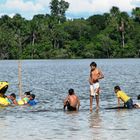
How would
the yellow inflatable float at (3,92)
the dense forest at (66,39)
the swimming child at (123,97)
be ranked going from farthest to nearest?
the dense forest at (66,39) → the yellow inflatable float at (3,92) → the swimming child at (123,97)

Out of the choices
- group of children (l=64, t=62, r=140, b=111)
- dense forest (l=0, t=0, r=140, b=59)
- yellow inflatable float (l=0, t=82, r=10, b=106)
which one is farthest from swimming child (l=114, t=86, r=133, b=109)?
dense forest (l=0, t=0, r=140, b=59)

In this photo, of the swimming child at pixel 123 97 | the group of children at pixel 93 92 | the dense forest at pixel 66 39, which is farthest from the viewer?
the dense forest at pixel 66 39

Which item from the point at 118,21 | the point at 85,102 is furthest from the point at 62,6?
the point at 85,102

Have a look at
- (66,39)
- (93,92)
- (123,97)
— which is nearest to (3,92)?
(93,92)

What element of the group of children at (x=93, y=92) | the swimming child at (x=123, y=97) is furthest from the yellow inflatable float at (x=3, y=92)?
the swimming child at (x=123, y=97)

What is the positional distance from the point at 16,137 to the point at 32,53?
127442 mm

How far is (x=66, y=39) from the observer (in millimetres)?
140500

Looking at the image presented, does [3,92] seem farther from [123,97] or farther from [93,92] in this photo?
[123,97]

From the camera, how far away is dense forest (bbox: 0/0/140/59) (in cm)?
13650

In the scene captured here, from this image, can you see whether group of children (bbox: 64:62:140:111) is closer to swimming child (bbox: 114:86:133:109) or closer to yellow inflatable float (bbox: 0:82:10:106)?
swimming child (bbox: 114:86:133:109)

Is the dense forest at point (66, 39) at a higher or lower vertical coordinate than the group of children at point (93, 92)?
higher

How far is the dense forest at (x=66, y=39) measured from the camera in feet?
448

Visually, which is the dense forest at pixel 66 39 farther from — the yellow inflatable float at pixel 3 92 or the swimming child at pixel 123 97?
the swimming child at pixel 123 97

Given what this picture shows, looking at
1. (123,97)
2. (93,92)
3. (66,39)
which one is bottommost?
(123,97)
